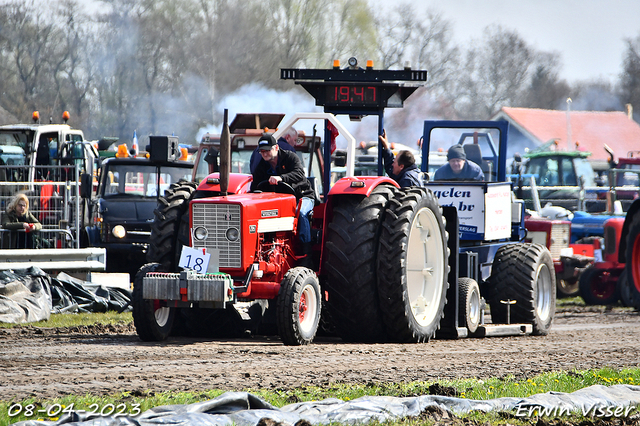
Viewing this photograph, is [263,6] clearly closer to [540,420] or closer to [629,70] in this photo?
[540,420]

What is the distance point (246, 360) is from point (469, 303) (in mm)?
3308

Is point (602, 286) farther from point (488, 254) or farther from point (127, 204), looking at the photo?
point (127, 204)

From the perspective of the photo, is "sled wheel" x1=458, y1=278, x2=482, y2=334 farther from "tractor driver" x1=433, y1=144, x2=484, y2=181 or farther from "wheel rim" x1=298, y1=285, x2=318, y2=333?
"wheel rim" x1=298, y1=285, x2=318, y2=333

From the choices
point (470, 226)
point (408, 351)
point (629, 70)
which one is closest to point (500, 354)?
point (408, 351)

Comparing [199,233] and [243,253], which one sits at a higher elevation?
[199,233]

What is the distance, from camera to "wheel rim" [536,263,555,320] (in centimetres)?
1088

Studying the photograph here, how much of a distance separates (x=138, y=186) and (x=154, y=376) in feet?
34.4

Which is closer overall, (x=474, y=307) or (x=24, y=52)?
(x=474, y=307)

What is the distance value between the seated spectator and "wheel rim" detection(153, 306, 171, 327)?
617 cm

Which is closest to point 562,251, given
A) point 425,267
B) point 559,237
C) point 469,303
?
point 559,237

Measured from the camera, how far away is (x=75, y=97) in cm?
2758

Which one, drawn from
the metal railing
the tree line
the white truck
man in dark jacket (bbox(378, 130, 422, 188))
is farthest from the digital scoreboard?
the tree line

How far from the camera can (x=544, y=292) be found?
11.0 meters

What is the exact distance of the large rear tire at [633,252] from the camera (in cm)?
1447
